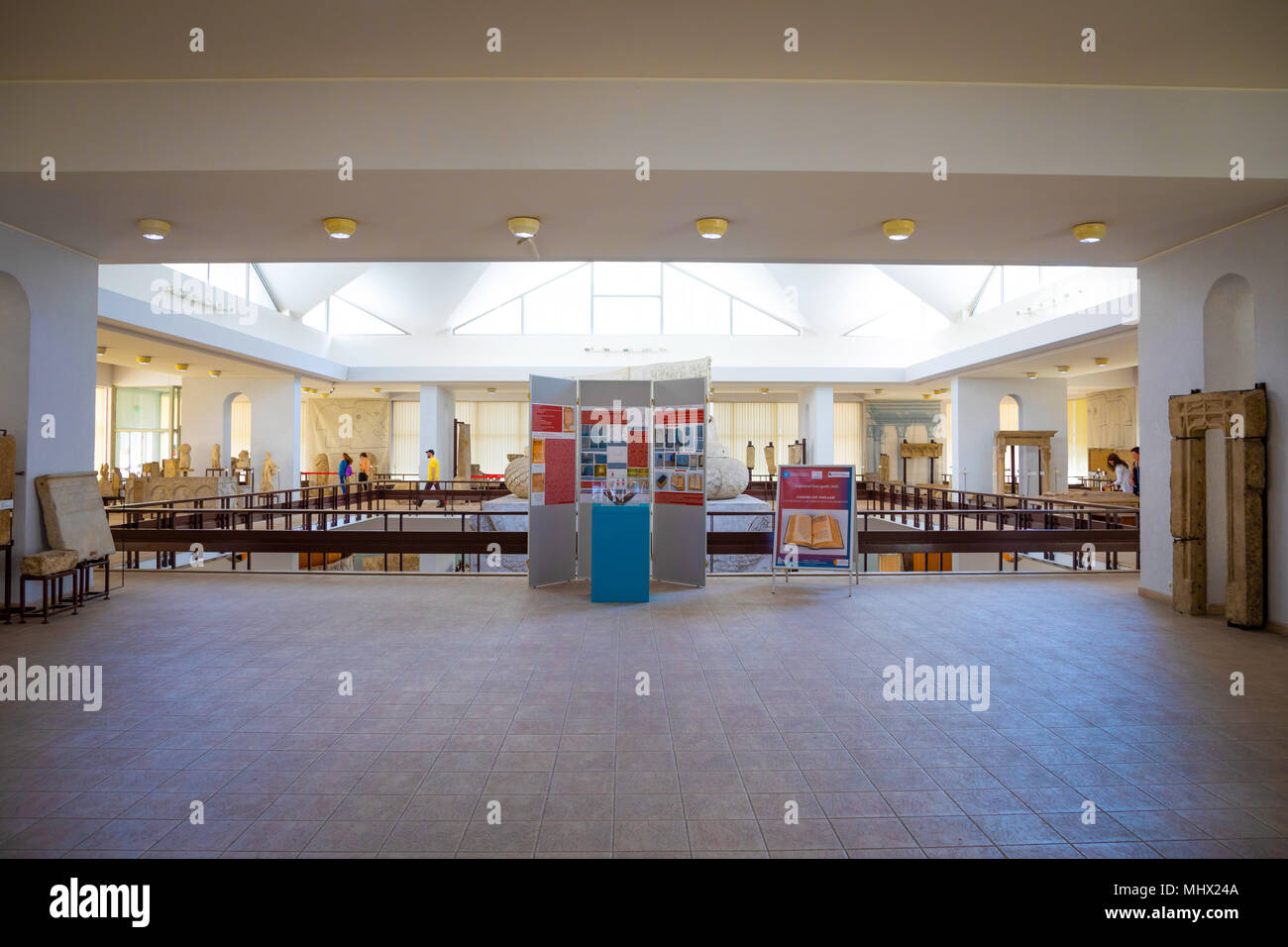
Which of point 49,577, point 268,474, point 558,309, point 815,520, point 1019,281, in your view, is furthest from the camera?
point 558,309

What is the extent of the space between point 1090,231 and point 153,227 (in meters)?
8.75

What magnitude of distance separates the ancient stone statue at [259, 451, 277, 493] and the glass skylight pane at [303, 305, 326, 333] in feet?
12.3

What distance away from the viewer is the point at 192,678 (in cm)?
521

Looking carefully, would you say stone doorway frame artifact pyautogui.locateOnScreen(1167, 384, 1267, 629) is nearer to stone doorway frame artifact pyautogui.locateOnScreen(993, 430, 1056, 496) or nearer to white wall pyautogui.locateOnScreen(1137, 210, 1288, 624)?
white wall pyautogui.locateOnScreen(1137, 210, 1288, 624)

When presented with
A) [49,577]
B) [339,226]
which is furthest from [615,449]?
[49,577]

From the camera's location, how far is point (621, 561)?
8.02 metres

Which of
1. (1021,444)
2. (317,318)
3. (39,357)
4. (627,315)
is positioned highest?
(627,315)

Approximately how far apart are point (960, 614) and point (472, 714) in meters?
5.21

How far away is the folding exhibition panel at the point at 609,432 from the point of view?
30.1 feet

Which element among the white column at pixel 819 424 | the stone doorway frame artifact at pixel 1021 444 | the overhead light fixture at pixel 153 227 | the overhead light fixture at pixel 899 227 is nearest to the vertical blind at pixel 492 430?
the white column at pixel 819 424

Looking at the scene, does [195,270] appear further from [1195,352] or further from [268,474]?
[1195,352]

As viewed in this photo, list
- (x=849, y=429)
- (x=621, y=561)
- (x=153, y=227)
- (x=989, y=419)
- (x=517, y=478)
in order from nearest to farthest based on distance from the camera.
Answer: (x=153, y=227) → (x=621, y=561) → (x=517, y=478) → (x=989, y=419) → (x=849, y=429)

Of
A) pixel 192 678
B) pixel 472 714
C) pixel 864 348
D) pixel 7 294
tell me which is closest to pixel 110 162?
pixel 7 294

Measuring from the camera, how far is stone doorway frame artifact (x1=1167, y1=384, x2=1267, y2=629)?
652cm
